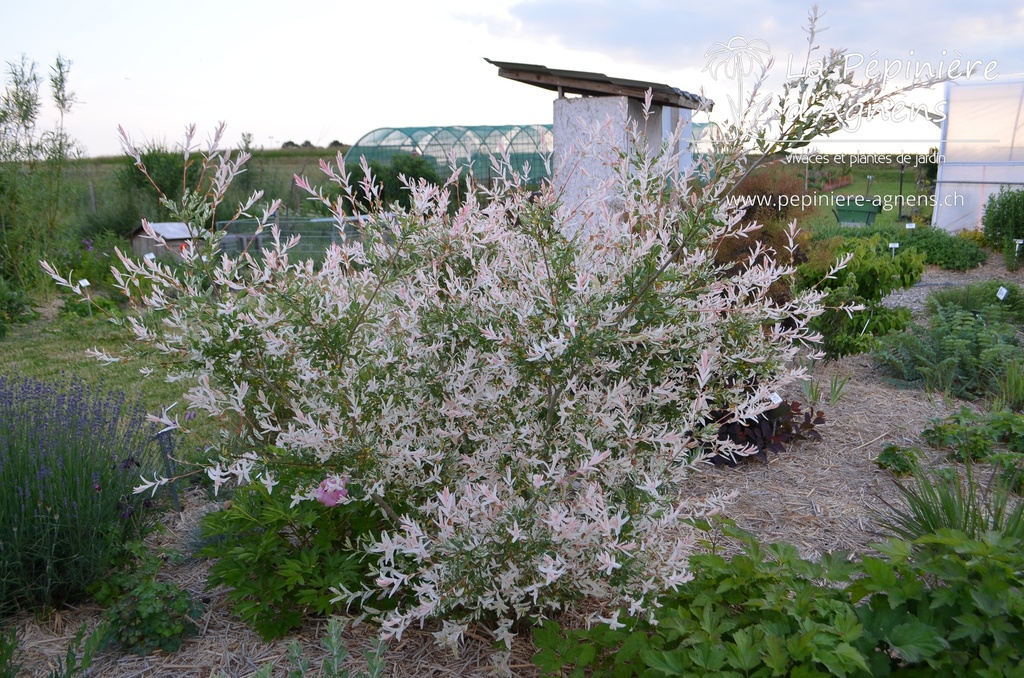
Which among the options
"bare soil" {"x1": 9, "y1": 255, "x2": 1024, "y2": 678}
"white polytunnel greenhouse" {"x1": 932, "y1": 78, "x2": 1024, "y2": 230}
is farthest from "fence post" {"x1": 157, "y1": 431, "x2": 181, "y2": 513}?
"white polytunnel greenhouse" {"x1": 932, "y1": 78, "x2": 1024, "y2": 230}

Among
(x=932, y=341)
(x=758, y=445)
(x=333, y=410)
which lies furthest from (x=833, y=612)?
(x=932, y=341)

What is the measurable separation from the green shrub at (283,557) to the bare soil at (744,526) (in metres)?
0.14

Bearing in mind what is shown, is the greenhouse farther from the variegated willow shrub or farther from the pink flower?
the pink flower

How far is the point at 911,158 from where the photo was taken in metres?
19.6

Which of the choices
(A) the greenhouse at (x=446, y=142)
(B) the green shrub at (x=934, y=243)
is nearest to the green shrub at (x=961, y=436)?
(B) the green shrub at (x=934, y=243)

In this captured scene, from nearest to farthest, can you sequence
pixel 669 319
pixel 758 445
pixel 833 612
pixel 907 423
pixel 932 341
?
pixel 833 612, pixel 669 319, pixel 758 445, pixel 907 423, pixel 932 341

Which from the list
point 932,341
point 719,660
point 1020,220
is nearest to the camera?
point 719,660

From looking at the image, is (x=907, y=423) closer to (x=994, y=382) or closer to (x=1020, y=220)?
(x=994, y=382)

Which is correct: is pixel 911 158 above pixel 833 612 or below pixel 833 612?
above

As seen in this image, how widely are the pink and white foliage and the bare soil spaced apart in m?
0.20

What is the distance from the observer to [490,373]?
2.26 metres

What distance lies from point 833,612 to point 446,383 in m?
→ 1.24

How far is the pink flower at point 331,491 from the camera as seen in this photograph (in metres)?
2.00

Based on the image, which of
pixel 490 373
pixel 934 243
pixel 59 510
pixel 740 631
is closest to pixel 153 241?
pixel 59 510
